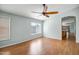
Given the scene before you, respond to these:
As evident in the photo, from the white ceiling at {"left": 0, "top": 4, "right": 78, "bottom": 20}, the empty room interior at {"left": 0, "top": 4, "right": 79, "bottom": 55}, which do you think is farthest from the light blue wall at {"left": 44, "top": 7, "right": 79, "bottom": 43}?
the white ceiling at {"left": 0, "top": 4, "right": 78, "bottom": 20}

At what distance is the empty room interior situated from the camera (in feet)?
4.85

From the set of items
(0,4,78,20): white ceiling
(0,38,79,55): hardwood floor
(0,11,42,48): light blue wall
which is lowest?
(0,38,79,55): hardwood floor

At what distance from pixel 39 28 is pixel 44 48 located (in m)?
0.46

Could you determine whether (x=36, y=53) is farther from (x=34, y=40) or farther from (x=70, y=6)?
(x=70, y=6)

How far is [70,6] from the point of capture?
1461 mm

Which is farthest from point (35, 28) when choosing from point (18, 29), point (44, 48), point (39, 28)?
point (44, 48)

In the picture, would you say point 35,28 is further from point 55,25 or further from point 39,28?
point 55,25

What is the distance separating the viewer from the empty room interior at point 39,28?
1478 millimetres

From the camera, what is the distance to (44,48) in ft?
5.23

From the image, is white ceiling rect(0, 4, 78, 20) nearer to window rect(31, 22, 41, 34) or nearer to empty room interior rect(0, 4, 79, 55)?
empty room interior rect(0, 4, 79, 55)

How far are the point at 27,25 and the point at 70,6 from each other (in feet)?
3.17

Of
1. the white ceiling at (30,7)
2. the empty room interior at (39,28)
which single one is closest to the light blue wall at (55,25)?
the empty room interior at (39,28)
